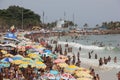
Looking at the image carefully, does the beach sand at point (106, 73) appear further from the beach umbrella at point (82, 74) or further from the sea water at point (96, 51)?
the beach umbrella at point (82, 74)

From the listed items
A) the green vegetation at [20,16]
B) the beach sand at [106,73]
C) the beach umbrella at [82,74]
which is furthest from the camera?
the green vegetation at [20,16]

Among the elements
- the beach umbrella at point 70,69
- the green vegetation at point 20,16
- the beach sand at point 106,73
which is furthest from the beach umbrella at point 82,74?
the green vegetation at point 20,16

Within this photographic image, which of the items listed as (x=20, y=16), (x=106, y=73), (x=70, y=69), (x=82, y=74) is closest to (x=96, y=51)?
(x=106, y=73)

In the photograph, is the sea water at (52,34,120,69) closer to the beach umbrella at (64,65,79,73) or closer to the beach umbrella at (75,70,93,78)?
the beach umbrella at (64,65,79,73)

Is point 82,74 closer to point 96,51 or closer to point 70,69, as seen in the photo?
point 70,69

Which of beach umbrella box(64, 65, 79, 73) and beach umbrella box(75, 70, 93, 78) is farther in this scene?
beach umbrella box(64, 65, 79, 73)

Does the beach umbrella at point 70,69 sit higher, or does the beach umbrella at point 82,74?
the beach umbrella at point 70,69

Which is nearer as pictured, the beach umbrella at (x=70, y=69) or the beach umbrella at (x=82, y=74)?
the beach umbrella at (x=82, y=74)

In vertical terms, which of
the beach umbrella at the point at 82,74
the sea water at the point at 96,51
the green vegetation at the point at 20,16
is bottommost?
the sea water at the point at 96,51

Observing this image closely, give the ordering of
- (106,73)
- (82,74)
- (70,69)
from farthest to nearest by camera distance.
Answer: (106,73), (70,69), (82,74)

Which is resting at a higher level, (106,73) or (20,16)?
(20,16)

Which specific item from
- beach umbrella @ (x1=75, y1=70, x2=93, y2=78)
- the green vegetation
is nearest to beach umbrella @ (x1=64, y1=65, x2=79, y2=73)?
beach umbrella @ (x1=75, y1=70, x2=93, y2=78)

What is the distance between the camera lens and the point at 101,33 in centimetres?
10888

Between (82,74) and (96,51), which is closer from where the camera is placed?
(82,74)
